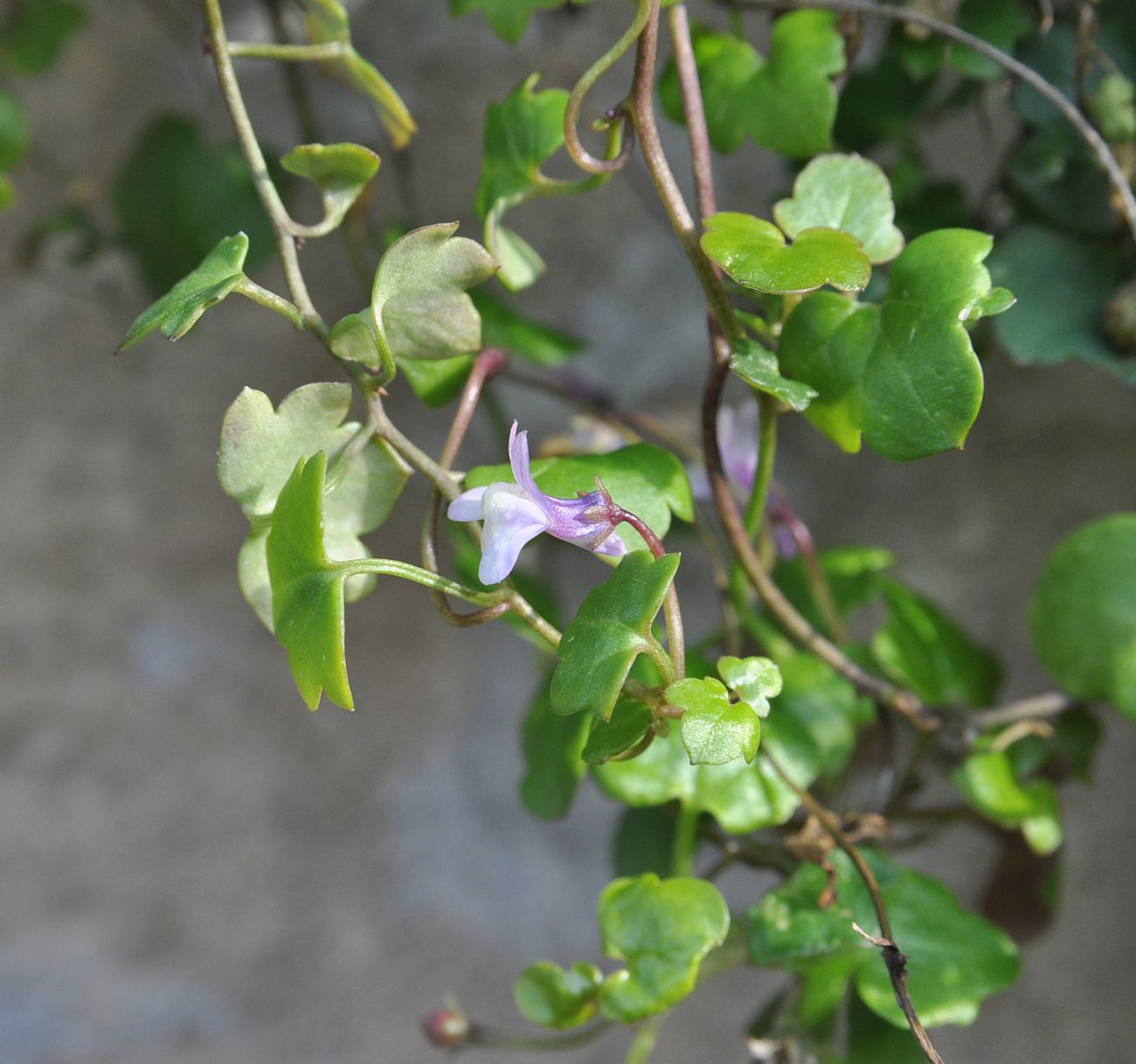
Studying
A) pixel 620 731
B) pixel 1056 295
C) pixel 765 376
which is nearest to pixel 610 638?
pixel 620 731

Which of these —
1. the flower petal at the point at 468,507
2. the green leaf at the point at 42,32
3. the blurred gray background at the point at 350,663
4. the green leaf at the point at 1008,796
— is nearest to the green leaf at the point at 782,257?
the flower petal at the point at 468,507

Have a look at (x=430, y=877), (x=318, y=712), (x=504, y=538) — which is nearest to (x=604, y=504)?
(x=504, y=538)

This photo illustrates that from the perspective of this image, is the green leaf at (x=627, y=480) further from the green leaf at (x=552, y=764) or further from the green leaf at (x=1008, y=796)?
the green leaf at (x=1008, y=796)

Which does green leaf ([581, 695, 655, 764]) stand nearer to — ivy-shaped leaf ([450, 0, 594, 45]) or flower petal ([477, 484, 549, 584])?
flower petal ([477, 484, 549, 584])

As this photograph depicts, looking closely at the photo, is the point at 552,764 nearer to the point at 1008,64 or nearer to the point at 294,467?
the point at 294,467

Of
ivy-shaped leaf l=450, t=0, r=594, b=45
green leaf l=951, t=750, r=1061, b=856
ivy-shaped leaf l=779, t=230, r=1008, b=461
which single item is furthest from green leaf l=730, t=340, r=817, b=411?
green leaf l=951, t=750, r=1061, b=856

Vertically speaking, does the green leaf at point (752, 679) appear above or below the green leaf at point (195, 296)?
below

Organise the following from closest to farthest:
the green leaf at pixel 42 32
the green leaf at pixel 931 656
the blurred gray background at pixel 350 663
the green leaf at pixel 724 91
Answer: the green leaf at pixel 724 91
the green leaf at pixel 931 656
the green leaf at pixel 42 32
the blurred gray background at pixel 350 663
